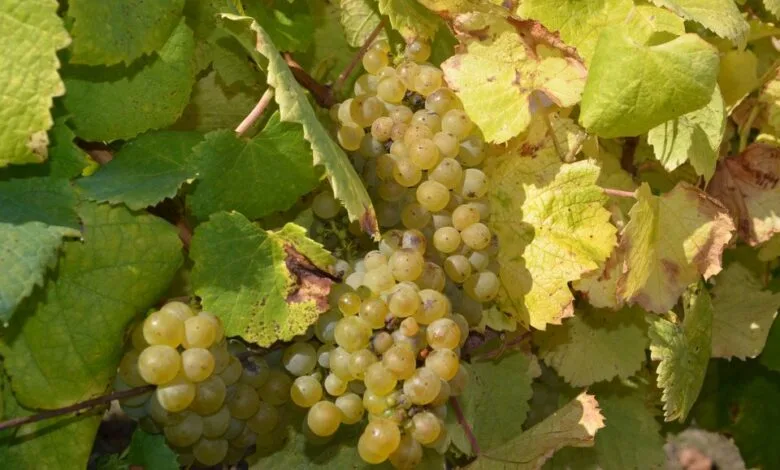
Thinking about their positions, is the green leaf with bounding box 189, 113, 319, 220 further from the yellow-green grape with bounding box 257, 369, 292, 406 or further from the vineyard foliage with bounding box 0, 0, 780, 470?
the yellow-green grape with bounding box 257, 369, 292, 406

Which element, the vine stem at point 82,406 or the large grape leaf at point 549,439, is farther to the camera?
the large grape leaf at point 549,439

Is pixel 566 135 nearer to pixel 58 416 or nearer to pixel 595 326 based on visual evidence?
pixel 595 326

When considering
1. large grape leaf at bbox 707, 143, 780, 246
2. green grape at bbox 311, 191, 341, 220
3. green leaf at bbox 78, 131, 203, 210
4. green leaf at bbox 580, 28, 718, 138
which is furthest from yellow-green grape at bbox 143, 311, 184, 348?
large grape leaf at bbox 707, 143, 780, 246

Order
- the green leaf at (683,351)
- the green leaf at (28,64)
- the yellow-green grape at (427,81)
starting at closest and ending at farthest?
the green leaf at (28,64) → the yellow-green grape at (427,81) → the green leaf at (683,351)

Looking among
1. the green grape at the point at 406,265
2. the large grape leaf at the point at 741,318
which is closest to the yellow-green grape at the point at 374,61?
the green grape at the point at 406,265

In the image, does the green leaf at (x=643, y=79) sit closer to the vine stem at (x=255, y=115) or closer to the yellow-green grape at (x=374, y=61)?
the yellow-green grape at (x=374, y=61)

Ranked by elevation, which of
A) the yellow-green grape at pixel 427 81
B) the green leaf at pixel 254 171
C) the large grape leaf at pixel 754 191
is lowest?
the large grape leaf at pixel 754 191

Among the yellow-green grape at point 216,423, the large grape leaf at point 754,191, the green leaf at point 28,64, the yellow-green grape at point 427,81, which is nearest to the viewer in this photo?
the green leaf at point 28,64

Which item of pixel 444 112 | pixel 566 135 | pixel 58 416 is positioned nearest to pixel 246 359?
pixel 58 416
